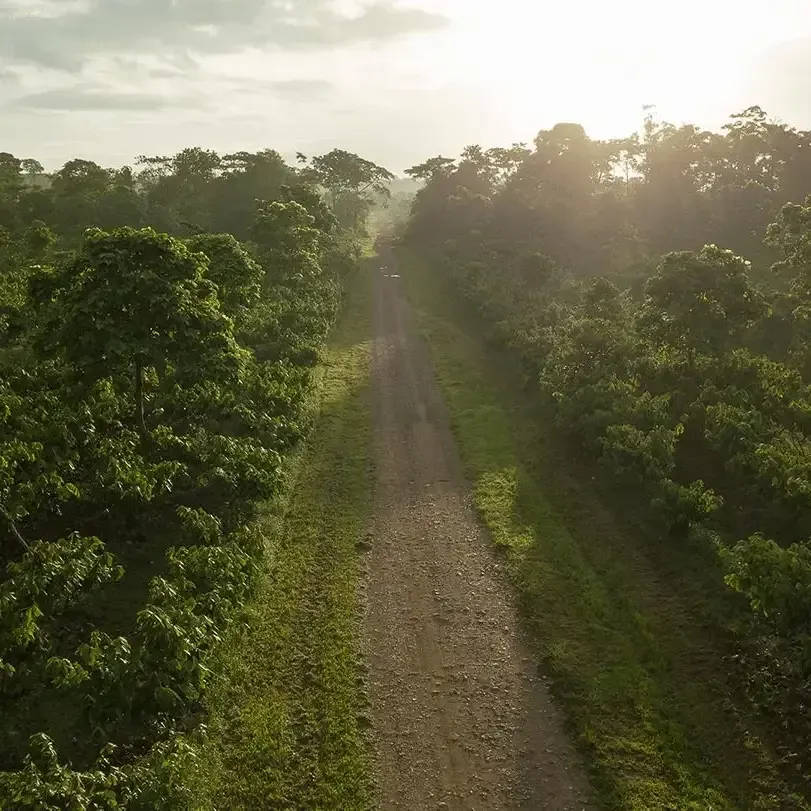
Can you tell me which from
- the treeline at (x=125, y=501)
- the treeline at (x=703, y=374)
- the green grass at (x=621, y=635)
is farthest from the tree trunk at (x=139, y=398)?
the treeline at (x=703, y=374)

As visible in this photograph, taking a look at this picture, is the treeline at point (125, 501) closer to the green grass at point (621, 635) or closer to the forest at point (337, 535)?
the forest at point (337, 535)

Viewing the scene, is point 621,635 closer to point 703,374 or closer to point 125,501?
point 125,501

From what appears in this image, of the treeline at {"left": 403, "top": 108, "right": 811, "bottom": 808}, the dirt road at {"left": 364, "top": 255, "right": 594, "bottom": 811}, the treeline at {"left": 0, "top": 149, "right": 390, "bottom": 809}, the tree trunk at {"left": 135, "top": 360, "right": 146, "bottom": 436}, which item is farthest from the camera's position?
the tree trunk at {"left": 135, "top": 360, "right": 146, "bottom": 436}

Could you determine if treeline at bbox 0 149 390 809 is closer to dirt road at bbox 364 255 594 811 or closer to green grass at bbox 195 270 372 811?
green grass at bbox 195 270 372 811

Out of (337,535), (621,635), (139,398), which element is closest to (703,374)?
(621,635)

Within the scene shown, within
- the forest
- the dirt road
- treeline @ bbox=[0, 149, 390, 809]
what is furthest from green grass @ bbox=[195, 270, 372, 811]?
treeline @ bbox=[0, 149, 390, 809]

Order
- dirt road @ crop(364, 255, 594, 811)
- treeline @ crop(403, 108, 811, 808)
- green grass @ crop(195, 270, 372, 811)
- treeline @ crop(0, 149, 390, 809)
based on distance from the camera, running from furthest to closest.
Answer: treeline @ crop(403, 108, 811, 808) < dirt road @ crop(364, 255, 594, 811) < green grass @ crop(195, 270, 372, 811) < treeline @ crop(0, 149, 390, 809)
